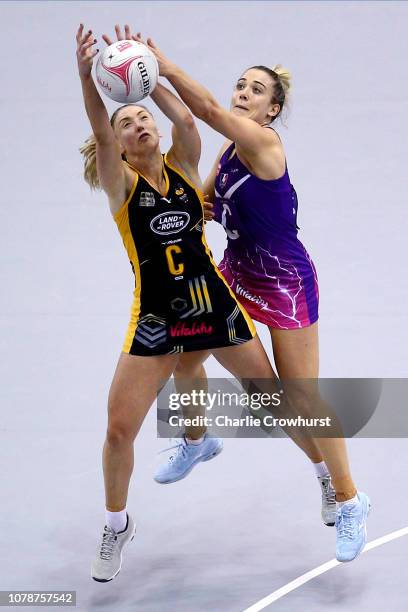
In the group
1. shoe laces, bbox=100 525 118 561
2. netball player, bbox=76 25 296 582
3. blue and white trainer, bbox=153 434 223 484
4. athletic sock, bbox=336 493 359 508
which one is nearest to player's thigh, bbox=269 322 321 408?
netball player, bbox=76 25 296 582

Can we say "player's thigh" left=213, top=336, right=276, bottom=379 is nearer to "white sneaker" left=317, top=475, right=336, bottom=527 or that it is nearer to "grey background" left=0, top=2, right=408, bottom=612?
"white sneaker" left=317, top=475, right=336, bottom=527

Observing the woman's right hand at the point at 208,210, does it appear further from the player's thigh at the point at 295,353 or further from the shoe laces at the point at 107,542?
the shoe laces at the point at 107,542

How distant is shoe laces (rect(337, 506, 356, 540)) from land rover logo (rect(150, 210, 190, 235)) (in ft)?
5.26

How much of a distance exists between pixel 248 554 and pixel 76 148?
15.7 ft

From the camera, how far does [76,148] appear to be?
9.80 m

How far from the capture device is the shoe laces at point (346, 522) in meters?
5.64

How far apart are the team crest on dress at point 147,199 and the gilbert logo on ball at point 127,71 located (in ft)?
1.36

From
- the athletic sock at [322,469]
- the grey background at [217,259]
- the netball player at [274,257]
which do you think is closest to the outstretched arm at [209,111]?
the netball player at [274,257]

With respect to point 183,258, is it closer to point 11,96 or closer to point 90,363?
point 90,363

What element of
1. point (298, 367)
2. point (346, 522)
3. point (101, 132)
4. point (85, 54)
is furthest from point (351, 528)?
point (85, 54)

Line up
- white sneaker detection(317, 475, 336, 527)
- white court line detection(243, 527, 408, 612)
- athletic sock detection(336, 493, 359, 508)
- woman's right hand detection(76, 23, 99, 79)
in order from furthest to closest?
white sneaker detection(317, 475, 336, 527)
athletic sock detection(336, 493, 359, 508)
white court line detection(243, 527, 408, 612)
woman's right hand detection(76, 23, 99, 79)

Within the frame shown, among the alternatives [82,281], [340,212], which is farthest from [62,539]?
[340,212]

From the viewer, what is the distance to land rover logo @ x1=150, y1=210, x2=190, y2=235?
5270 mm

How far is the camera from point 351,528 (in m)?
5.65
